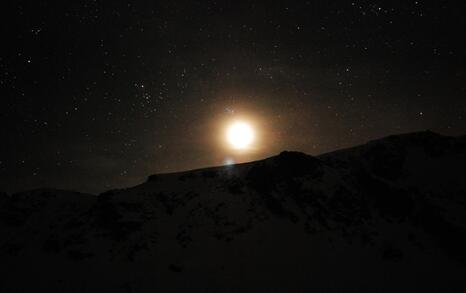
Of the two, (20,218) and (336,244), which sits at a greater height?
(20,218)

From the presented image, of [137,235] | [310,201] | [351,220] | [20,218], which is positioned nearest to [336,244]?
[351,220]

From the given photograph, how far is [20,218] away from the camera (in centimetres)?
8194

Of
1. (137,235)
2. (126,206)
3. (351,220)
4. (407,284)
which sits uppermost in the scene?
(126,206)

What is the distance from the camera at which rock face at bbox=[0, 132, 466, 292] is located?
183ft

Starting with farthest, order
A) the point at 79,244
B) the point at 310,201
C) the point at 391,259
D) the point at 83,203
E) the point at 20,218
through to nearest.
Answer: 1. the point at 83,203
2. the point at 20,218
3. the point at 310,201
4. the point at 79,244
5. the point at 391,259

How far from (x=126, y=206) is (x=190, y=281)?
30468 mm

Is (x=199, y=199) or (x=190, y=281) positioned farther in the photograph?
(x=199, y=199)

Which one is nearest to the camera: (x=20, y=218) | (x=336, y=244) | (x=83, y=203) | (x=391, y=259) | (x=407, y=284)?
(x=407, y=284)

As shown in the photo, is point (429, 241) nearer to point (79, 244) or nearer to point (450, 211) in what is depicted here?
point (450, 211)

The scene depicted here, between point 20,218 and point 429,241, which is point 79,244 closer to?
point 20,218

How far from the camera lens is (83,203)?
88.3 m

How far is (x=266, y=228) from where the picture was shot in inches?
2741

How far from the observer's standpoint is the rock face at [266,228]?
55.8m

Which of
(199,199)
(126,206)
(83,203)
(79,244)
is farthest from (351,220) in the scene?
(83,203)
